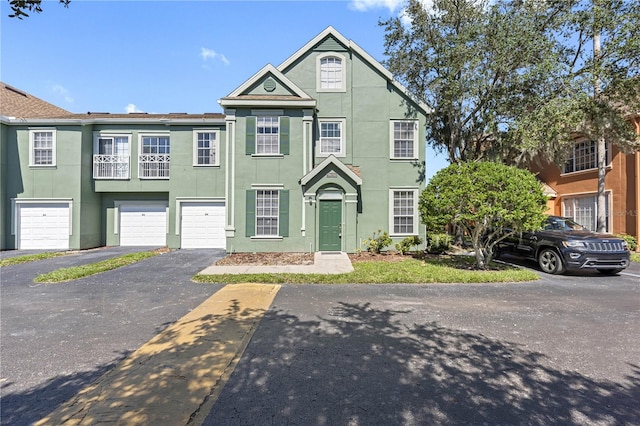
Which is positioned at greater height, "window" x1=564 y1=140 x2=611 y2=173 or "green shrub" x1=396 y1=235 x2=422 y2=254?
"window" x1=564 y1=140 x2=611 y2=173

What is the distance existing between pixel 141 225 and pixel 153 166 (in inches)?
133

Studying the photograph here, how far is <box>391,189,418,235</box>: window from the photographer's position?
14742 mm

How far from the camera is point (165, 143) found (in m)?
16.2

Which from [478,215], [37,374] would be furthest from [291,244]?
[37,374]

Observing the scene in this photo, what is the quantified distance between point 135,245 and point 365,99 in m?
14.7

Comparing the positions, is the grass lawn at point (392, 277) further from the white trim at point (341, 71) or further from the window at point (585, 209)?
the window at point (585, 209)

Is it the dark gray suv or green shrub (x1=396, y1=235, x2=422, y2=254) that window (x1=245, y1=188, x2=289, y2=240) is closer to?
green shrub (x1=396, y1=235, x2=422, y2=254)

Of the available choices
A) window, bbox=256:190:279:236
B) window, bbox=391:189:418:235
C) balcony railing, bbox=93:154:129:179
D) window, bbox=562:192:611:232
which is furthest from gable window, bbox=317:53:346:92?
window, bbox=562:192:611:232

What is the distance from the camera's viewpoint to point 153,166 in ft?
52.8

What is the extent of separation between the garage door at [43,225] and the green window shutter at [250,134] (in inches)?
410

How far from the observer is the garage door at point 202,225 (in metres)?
15.9

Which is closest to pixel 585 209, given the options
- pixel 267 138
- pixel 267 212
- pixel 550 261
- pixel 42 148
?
pixel 550 261

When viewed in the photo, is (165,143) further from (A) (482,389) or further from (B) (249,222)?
(A) (482,389)

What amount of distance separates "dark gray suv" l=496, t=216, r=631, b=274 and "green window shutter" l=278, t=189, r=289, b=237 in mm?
9375
